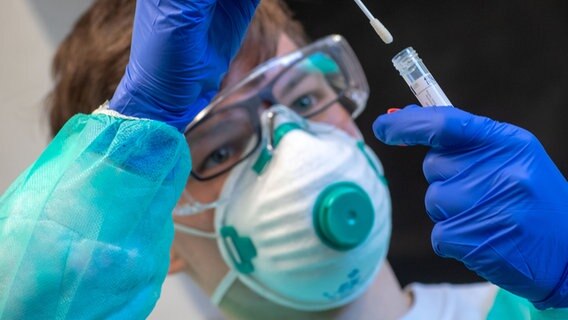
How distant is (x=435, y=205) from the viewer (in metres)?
0.70

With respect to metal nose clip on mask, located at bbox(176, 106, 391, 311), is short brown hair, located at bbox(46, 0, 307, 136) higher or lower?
higher

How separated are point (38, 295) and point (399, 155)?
3.94 ft

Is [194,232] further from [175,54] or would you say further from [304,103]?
[175,54]

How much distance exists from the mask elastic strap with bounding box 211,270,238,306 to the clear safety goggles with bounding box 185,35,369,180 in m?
0.18

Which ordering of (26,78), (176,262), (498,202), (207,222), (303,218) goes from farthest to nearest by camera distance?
(26,78)
(176,262)
(207,222)
(303,218)
(498,202)

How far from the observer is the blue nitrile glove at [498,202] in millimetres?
667

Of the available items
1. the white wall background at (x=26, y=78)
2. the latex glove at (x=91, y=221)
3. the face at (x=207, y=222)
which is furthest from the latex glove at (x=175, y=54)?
the white wall background at (x=26, y=78)

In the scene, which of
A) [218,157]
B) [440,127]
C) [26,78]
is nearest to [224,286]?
[218,157]

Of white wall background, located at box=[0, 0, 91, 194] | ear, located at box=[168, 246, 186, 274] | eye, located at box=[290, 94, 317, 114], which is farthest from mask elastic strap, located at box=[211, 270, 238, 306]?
white wall background, located at box=[0, 0, 91, 194]

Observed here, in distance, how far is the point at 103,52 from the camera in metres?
1.19

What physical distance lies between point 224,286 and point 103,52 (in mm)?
491

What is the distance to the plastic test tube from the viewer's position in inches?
28.5

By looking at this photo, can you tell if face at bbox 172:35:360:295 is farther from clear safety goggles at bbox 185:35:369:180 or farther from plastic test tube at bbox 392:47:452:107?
plastic test tube at bbox 392:47:452:107

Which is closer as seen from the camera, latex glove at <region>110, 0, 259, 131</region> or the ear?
latex glove at <region>110, 0, 259, 131</region>
